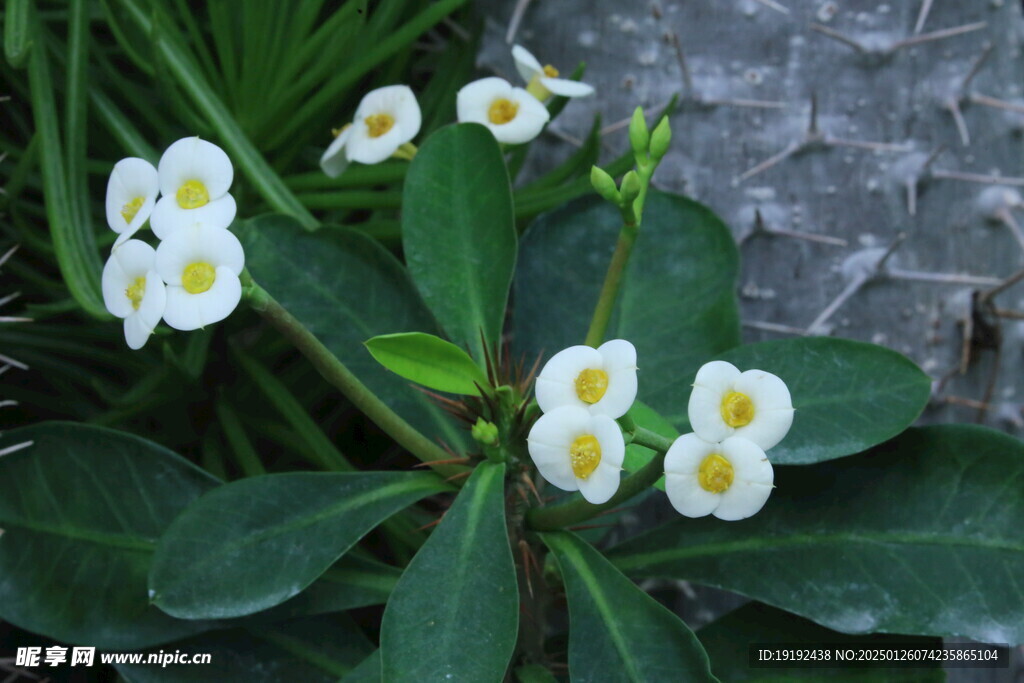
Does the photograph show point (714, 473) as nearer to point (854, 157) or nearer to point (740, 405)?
point (740, 405)

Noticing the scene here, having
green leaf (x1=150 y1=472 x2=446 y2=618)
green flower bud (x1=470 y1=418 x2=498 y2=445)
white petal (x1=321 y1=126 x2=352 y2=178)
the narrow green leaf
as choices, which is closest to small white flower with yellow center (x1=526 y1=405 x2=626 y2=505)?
green flower bud (x1=470 y1=418 x2=498 y2=445)

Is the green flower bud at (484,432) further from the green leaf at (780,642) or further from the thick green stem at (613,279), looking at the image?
the green leaf at (780,642)

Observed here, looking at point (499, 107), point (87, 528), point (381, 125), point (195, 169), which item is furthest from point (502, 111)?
point (87, 528)

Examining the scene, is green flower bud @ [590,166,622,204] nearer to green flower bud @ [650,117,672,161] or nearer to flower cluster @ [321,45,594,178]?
green flower bud @ [650,117,672,161]

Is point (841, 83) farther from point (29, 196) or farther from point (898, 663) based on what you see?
point (29, 196)

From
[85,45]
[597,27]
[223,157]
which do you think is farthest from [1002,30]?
[85,45]

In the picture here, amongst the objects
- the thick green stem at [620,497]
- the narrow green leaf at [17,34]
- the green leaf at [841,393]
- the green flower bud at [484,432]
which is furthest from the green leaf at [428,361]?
the narrow green leaf at [17,34]

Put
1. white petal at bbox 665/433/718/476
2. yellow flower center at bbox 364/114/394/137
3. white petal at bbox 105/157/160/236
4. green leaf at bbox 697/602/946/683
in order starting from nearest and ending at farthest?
white petal at bbox 665/433/718/476
white petal at bbox 105/157/160/236
green leaf at bbox 697/602/946/683
yellow flower center at bbox 364/114/394/137

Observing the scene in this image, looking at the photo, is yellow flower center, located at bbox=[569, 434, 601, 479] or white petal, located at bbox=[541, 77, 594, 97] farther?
white petal, located at bbox=[541, 77, 594, 97]
